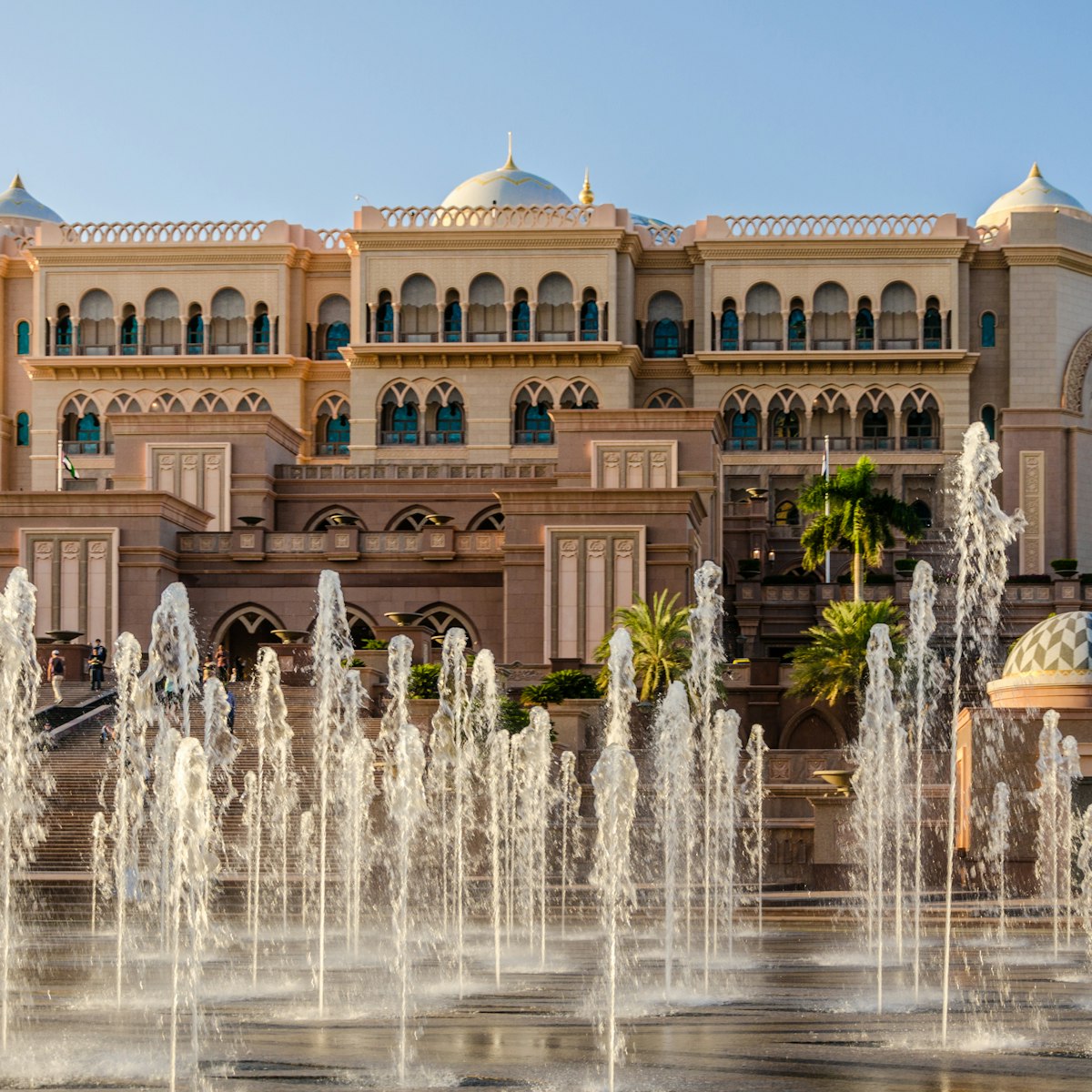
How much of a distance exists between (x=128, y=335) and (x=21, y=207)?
10.8 meters

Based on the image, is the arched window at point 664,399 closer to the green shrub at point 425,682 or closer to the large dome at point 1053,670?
the green shrub at point 425,682

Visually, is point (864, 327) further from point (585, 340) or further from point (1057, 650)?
point (1057, 650)

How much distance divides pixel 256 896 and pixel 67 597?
2303cm

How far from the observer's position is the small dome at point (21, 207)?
2702 inches

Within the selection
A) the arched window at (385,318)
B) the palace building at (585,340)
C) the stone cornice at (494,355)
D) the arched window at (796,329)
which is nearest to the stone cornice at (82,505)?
the palace building at (585,340)

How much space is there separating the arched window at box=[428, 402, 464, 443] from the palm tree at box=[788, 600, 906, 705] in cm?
2281

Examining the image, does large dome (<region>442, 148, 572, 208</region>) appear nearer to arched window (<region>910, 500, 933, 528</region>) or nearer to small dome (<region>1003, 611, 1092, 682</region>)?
arched window (<region>910, 500, 933, 528</region>)

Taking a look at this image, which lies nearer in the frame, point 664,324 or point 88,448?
point 88,448

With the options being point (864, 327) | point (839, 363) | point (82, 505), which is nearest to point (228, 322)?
point (82, 505)

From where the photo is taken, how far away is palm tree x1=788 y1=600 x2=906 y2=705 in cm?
3731

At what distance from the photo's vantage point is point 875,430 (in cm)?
5969

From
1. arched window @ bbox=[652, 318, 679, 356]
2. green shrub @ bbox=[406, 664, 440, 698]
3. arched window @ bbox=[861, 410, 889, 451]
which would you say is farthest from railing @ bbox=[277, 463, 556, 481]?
green shrub @ bbox=[406, 664, 440, 698]

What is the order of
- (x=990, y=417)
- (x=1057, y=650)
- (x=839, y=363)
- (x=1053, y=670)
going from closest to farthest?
(x=1053, y=670) < (x=1057, y=650) < (x=839, y=363) < (x=990, y=417)

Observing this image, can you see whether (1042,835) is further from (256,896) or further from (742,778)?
(256,896)
